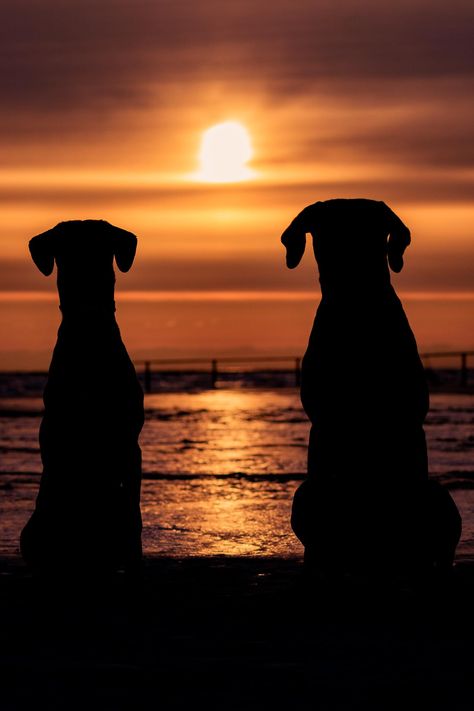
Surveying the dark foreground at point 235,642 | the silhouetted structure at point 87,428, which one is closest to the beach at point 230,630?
the dark foreground at point 235,642

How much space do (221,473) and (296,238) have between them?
975 cm

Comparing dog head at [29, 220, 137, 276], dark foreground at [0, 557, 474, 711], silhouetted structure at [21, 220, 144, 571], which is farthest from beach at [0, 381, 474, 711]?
dog head at [29, 220, 137, 276]

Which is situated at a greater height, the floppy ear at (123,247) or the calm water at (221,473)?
the floppy ear at (123,247)

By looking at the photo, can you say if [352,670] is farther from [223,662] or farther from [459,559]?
[459,559]

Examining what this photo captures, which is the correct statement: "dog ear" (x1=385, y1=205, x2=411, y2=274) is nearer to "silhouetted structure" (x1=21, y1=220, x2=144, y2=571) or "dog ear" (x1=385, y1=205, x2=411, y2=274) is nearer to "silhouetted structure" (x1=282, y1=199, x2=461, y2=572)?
"silhouetted structure" (x1=282, y1=199, x2=461, y2=572)

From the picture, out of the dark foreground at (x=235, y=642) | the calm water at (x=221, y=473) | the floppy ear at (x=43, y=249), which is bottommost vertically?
the dark foreground at (x=235, y=642)

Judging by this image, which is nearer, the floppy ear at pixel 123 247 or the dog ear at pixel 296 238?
the dog ear at pixel 296 238

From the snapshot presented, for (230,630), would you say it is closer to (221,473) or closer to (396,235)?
(396,235)

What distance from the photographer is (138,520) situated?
831cm

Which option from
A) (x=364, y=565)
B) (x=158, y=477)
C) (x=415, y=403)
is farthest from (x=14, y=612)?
(x=158, y=477)

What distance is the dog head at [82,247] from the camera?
8.41 meters

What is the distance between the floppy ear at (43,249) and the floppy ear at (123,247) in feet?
1.29

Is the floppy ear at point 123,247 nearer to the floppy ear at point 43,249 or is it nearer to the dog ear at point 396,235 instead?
the floppy ear at point 43,249

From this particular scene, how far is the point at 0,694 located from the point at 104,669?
63 centimetres
